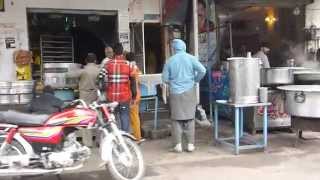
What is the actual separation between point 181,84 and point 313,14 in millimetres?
6484

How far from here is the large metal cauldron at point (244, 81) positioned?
8.67m

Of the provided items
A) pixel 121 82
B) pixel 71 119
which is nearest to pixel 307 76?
pixel 121 82

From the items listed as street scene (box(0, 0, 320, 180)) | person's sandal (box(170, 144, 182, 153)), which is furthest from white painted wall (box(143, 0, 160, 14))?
person's sandal (box(170, 144, 182, 153))

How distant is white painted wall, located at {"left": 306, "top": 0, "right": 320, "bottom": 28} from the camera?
13.9m

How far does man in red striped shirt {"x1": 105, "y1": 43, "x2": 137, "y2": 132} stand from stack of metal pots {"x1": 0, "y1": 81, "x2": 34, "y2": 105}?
191 cm

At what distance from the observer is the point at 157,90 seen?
10.9 metres

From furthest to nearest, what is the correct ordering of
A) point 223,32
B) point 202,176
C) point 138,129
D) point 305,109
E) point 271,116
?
point 223,32 → point 271,116 → point 138,129 → point 305,109 → point 202,176

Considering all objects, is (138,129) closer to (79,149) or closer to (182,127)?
(182,127)

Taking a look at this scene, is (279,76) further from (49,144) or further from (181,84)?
(49,144)

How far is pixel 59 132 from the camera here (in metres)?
6.61

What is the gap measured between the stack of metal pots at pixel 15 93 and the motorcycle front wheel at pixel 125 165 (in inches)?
142

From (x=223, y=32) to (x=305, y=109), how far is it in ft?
17.5

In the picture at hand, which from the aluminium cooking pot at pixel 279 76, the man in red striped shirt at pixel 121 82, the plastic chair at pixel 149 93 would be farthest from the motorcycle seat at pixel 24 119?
the aluminium cooking pot at pixel 279 76

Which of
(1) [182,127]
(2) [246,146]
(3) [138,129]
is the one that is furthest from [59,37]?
(2) [246,146]
